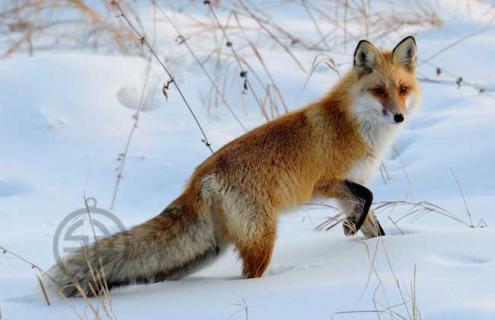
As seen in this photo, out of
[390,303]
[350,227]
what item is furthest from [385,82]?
[390,303]

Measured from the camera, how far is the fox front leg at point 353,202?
3684 mm

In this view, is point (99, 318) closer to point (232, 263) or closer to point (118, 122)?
point (232, 263)

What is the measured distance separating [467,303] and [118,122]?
3851 mm

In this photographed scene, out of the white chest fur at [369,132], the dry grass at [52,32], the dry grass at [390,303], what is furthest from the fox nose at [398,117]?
the dry grass at [52,32]

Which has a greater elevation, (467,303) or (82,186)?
(82,186)

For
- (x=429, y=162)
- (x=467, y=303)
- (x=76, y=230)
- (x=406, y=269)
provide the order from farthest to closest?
(x=429, y=162) → (x=76, y=230) → (x=406, y=269) → (x=467, y=303)

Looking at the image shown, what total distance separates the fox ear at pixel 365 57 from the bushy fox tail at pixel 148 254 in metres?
1.17

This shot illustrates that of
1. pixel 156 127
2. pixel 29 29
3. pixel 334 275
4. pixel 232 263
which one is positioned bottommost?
pixel 334 275

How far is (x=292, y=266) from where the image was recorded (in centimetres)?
346

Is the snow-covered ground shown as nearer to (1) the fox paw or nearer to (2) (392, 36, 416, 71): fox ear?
(1) the fox paw

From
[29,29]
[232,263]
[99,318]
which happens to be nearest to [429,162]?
[232,263]

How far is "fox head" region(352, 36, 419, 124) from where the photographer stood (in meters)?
3.77

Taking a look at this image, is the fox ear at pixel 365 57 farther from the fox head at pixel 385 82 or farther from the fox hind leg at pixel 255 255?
the fox hind leg at pixel 255 255

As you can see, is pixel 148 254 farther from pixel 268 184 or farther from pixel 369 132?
pixel 369 132
